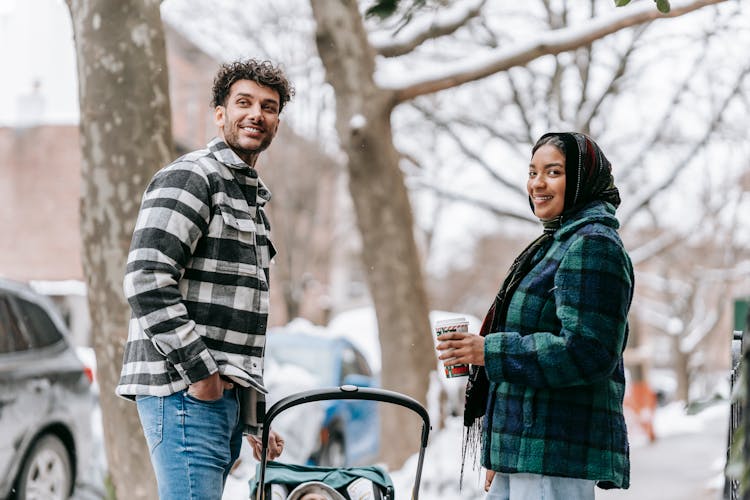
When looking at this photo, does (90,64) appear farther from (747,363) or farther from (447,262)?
(447,262)

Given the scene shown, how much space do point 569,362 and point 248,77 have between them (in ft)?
4.78

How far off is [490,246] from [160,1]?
38.5 metres

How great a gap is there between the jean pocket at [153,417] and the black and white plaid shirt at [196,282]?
0.12 feet

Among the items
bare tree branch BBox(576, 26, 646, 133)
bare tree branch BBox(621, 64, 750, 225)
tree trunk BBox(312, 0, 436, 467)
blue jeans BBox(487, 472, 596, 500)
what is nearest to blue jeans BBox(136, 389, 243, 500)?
blue jeans BBox(487, 472, 596, 500)

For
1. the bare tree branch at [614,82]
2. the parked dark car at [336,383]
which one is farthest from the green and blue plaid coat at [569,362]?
the bare tree branch at [614,82]

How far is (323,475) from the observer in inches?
130

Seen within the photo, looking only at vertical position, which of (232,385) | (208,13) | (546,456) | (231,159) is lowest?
(546,456)

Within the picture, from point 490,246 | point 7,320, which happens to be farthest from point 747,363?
point 490,246

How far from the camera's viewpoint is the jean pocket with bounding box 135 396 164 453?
302 cm

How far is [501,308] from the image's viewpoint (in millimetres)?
3172

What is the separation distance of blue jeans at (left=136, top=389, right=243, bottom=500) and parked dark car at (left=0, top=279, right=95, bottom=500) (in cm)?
404

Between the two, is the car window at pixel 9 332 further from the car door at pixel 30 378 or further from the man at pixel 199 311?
the man at pixel 199 311

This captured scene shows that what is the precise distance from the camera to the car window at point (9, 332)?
7.12 meters

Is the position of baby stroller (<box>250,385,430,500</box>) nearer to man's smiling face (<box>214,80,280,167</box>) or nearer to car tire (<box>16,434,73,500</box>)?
man's smiling face (<box>214,80,280,167</box>)
